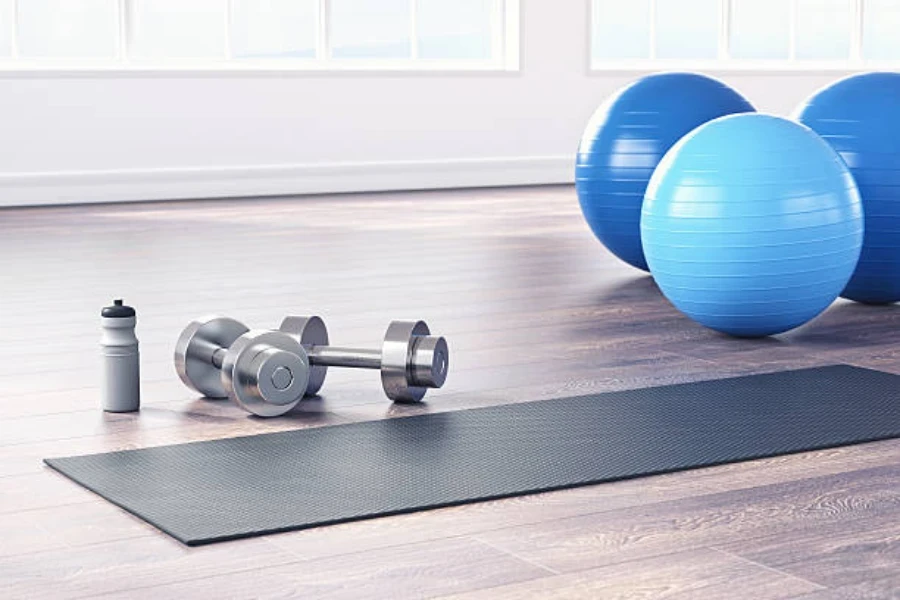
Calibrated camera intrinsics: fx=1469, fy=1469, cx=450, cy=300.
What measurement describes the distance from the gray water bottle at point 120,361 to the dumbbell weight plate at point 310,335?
0.31 m

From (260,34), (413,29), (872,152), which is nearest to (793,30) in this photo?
(413,29)

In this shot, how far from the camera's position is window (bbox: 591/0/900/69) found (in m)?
9.16

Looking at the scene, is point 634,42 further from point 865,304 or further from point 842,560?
point 842,560

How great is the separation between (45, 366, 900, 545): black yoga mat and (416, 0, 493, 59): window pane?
18.6ft

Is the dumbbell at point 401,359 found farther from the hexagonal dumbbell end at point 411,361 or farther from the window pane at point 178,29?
the window pane at point 178,29

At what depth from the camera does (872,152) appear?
408cm

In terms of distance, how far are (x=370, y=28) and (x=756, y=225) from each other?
508 centimetres

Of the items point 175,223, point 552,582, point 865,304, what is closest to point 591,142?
point 865,304

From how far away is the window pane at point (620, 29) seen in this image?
908 cm

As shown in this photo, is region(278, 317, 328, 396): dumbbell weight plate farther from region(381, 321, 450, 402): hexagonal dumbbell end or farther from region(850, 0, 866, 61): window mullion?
region(850, 0, 866, 61): window mullion

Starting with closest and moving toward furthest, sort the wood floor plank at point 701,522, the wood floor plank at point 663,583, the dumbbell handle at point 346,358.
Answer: the wood floor plank at point 663,583 → the wood floor plank at point 701,522 → the dumbbell handle at point 346,358

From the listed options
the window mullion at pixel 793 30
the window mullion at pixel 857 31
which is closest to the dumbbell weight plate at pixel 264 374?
the window mullion at pixel 793 30

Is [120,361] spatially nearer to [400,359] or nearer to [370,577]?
[400,359]

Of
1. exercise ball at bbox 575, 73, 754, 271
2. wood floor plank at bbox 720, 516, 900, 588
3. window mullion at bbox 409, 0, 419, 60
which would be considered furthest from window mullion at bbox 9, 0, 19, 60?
wood floor plank at bbox 720, 516, 900, 588
